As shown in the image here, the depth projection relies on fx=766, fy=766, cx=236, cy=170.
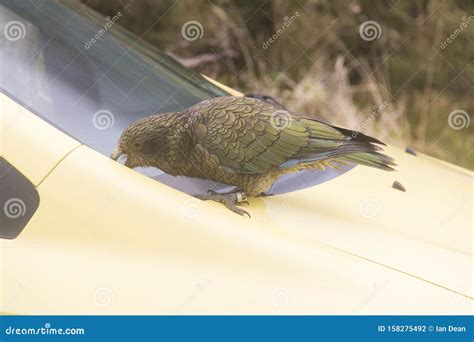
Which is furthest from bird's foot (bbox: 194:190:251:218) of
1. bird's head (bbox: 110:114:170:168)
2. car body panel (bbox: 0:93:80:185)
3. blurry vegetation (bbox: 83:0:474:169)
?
blurry vegetation (bbox: 83:0:474:169)

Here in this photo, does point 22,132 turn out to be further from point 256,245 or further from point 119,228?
point 256,245

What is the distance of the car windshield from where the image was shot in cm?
227

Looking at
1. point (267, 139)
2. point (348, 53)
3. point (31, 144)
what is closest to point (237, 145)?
point (267, 139)

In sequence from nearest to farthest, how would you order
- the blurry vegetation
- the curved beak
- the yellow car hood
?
the yellow car hood < the curved beak < the blurry vegetation

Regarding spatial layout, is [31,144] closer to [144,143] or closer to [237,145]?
[144,143]

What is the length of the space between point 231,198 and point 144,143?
30cm

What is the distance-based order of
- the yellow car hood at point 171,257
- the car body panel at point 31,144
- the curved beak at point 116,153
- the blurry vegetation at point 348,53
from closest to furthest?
the yellow car hood at point 171,257, the car body panel at point 31,144, the curved beak at point 116,153, the blurry vegetation at point 348,53

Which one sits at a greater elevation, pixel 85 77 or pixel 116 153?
pixel 85 77

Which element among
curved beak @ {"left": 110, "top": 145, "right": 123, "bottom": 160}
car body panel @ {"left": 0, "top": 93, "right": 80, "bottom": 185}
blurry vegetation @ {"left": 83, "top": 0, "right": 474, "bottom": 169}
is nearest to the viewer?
car body panel @ {"left": 0, "top": 93, "right": 80, "bottom": 185}

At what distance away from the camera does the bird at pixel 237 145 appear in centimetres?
226

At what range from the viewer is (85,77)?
Result: 2412 millimetres

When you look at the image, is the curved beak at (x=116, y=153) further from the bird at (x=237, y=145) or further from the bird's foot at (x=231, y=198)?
the bird's foot at (x=231, y=198)

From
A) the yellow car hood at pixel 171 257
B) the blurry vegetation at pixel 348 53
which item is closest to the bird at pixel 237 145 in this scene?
the yellow car hood at pixel 171 257

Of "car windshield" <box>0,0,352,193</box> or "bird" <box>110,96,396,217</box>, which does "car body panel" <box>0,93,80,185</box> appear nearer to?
"car windshield" <box>0,0,352,193</box>
